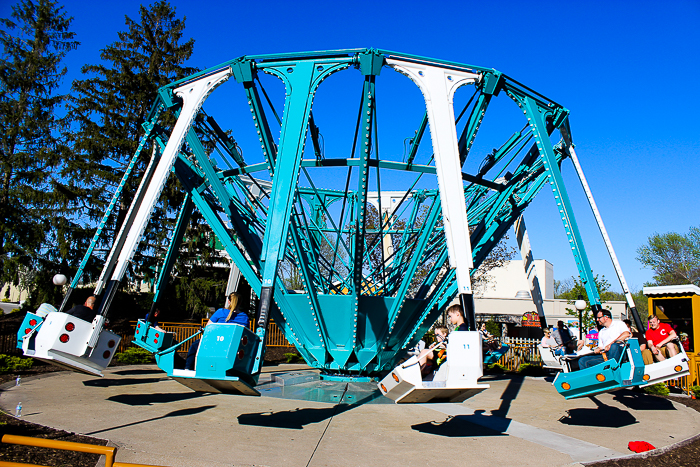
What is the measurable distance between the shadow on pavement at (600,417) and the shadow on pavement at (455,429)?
1.78 metres

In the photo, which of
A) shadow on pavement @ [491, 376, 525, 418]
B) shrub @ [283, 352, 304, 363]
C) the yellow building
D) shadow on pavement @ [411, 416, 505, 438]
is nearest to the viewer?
shadow on pavement @ [411, 416, 505, 438]

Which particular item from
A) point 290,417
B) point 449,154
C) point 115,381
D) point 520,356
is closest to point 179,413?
point 290,417

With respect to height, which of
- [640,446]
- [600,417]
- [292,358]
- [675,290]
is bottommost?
[640,446]

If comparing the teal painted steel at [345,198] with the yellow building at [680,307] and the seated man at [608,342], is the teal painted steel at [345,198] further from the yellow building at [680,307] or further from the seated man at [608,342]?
the yellow building at [680,307]

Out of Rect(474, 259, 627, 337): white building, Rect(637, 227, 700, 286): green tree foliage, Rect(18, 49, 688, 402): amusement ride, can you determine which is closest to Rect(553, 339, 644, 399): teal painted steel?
Rect(18, 49, 688, 402): amusement ride

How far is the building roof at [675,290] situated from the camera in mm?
15523

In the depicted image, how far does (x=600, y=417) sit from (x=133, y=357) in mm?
12389

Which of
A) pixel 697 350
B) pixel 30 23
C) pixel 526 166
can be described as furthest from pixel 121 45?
pixel 697 350

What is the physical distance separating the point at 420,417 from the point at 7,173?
2251cm

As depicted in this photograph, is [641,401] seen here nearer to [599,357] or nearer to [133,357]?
[599,357]

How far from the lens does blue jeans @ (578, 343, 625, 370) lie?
6.27m

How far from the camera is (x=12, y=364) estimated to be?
11289 mm

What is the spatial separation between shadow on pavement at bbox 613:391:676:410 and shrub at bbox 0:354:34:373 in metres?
13.8

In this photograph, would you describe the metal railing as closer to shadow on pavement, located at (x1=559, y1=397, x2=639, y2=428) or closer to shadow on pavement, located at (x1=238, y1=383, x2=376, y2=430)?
shadow on pavement, located at (x1=559, y1=397, x2=639, y2=428)
